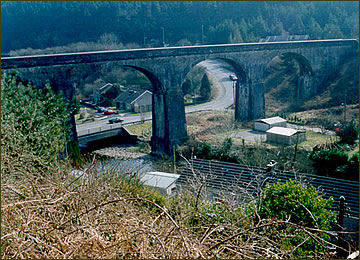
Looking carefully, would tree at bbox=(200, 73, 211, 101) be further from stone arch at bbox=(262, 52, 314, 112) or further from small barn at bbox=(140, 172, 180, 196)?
small barn at bbox=(140, 172, 180, 196)

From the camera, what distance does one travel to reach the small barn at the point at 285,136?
1914 cm

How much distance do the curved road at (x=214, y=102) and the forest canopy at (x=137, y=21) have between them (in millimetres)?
3893

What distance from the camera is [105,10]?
52812 mm

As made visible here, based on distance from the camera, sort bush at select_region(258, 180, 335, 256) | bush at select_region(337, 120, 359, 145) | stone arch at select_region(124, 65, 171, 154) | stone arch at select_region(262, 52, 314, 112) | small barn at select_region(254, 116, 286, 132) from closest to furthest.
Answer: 1. bush at select_region(258, 180, 335, 256)
2. bush at select_region(337, 120, 359, 145)
3. stone arch at select_region(124, 65, 171, 154)
4. small barn at select_region(254, 116, 286, 132)
5. stone arch at select_region(262, 52, 314, 112)

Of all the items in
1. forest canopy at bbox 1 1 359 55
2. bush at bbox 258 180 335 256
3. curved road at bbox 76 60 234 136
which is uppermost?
forest canopy at bbox 1 1 359 55

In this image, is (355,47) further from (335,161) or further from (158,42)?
(158,42)

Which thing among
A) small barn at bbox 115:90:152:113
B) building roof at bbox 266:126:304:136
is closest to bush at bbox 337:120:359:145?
building roof at bbox 266:126:304:136

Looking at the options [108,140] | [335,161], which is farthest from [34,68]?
[335,161]

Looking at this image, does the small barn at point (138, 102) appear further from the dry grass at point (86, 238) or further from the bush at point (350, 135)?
the dry grass at point (86, 238)

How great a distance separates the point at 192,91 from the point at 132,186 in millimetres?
30573

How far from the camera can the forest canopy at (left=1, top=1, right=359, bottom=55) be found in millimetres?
50750

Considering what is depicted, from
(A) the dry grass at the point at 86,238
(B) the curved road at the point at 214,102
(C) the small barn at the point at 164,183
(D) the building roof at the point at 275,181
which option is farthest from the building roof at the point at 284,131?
(A) the dry grass at the point at 86,238

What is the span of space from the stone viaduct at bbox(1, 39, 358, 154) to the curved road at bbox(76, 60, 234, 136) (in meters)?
6.46

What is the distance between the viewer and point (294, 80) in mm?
32844
